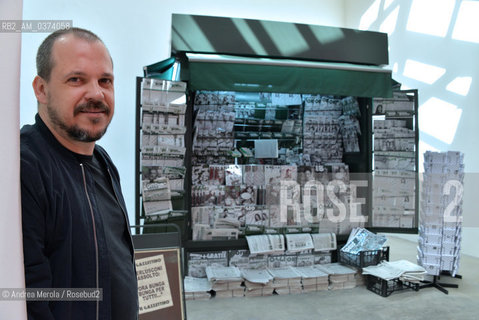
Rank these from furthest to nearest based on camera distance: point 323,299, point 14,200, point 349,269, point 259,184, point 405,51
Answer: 1. point 405,51
2. point 259,184
3. point 349,269
4. point 323,299
5. point 14,200

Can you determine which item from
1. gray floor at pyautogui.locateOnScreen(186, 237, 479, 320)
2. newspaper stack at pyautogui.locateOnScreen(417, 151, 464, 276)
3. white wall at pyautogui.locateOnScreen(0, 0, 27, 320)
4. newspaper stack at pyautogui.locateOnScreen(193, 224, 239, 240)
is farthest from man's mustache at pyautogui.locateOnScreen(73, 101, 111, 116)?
newspaper stack at pyautogui.locateOnScreen(417, 151, 464, 276)

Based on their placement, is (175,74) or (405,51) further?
(405,51)

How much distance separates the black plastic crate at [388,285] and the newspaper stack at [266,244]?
3.57 ft

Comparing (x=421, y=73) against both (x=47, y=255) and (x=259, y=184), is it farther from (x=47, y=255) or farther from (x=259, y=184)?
(x=47, y=255)

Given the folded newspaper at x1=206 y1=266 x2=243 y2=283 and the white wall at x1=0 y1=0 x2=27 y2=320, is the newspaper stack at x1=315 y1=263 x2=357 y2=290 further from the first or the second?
the white wall at x1=0 y1=0 x2=27 y2=320

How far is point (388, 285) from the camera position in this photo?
4309 millimetres

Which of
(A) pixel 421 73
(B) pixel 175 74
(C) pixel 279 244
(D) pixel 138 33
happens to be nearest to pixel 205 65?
(B) pixel 175 74

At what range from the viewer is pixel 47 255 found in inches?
37.3

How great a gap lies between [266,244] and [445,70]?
4736 mm

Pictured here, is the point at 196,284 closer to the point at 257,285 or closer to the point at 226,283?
the point at 226,283

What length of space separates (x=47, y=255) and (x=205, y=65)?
133 inches

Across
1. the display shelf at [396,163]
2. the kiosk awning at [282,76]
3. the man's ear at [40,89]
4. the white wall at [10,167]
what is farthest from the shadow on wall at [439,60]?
the white wall at [10,167]

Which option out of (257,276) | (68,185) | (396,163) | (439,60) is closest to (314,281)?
(257,276)

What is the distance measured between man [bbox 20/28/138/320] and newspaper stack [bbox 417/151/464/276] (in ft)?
14.2
